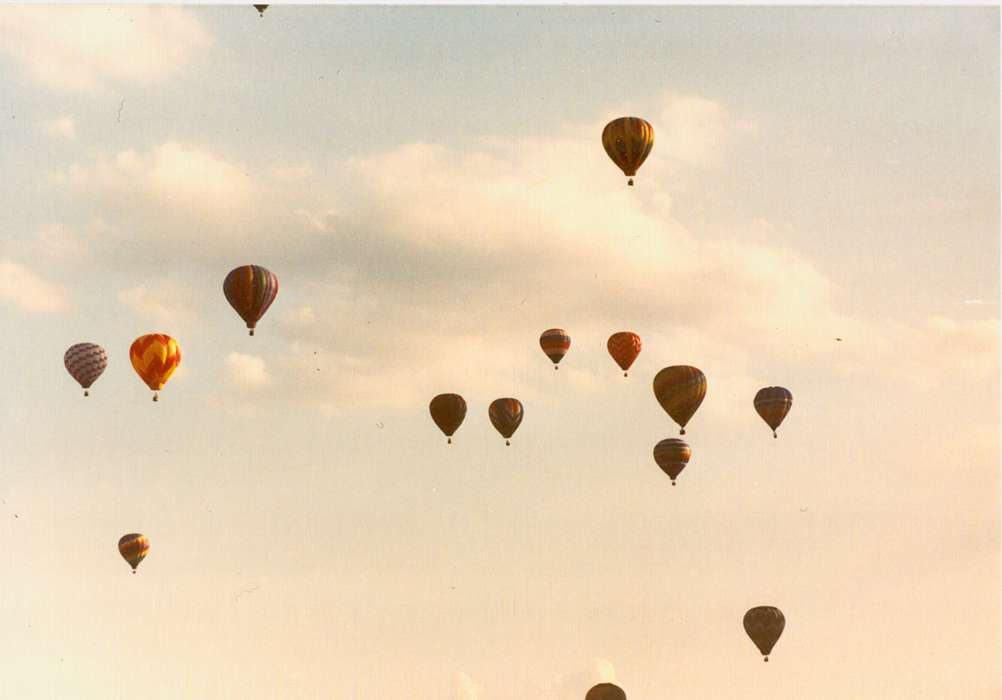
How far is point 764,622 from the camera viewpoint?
244 feet

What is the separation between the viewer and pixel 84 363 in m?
71.7

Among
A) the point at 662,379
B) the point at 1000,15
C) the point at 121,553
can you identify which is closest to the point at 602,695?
the point at 662,379

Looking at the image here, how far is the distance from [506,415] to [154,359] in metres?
17.9

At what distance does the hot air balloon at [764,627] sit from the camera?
74188 millimetres

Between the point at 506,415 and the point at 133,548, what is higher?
the point at 506,415

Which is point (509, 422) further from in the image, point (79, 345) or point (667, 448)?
point (79, 345)

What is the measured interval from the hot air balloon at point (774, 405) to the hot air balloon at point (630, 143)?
40.0 feet

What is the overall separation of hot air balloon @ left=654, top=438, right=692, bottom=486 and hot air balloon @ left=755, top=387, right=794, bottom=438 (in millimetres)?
4657

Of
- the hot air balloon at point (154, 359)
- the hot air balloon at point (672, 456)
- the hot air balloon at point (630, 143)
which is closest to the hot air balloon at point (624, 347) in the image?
the hot air balloon at point (672, 456)

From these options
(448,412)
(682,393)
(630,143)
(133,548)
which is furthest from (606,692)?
(630,143)

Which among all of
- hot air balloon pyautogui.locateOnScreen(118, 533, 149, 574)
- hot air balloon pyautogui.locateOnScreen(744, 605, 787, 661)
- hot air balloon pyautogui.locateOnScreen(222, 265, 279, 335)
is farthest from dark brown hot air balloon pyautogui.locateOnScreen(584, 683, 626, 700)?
hot air balloon pyautogui.locateOnScreen(222, 265, 279, 335)

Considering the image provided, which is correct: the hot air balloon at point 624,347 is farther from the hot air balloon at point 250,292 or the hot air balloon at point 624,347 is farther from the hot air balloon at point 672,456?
the hot air balloon at point 250,292

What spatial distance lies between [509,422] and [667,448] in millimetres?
7500

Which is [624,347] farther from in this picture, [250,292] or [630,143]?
[250,292]
